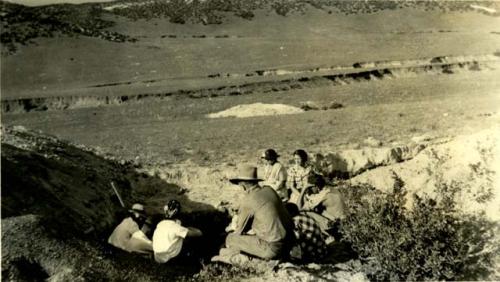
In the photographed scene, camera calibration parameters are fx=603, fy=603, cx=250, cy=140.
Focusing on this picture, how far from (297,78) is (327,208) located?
38.0 feet

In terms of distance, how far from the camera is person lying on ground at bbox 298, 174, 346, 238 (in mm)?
7441

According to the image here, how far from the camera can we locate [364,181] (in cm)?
995

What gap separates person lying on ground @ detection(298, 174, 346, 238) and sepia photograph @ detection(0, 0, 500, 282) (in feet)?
0.06

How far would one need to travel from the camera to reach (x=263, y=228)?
639 cm

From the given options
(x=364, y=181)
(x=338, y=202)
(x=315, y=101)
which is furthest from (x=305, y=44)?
(x=338, y=202)

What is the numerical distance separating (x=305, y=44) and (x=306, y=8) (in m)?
2.32

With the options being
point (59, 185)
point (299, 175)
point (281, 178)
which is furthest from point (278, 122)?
point (59, 185)

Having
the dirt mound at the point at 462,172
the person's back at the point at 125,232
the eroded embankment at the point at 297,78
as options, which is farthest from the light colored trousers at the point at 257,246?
the eroded embankment at the point at 297,78

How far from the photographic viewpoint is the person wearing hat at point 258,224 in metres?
6.32

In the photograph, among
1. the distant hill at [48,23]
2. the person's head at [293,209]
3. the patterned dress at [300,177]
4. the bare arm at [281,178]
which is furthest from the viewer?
the distant hill at [48,23]

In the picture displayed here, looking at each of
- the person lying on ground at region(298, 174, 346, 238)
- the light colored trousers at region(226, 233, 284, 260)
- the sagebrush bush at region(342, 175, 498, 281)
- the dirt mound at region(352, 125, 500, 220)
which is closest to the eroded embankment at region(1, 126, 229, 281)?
the light colored trousers at region(226, 233, 284, 260)

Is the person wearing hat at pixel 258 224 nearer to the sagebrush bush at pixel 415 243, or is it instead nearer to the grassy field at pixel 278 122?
the sagebrush bush at pixel 415 243

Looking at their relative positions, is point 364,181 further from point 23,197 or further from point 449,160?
point 23,197

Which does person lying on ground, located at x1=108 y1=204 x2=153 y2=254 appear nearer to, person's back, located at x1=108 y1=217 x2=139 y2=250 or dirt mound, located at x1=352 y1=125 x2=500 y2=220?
person's back, located at x1=108 y1=217 x2=139 y2=250
